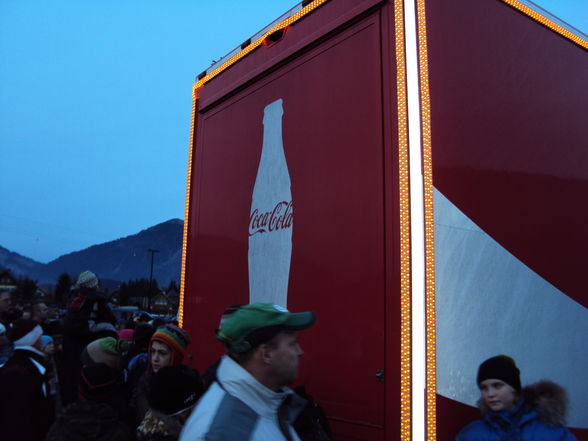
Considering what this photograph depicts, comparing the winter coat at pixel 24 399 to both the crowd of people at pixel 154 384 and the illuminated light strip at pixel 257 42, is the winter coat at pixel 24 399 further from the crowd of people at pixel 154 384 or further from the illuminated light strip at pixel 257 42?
the illuminated light strip at pixel 257 42

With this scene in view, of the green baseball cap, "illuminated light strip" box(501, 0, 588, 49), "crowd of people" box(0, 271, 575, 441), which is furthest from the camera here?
"illuminated light strip" box(501, 0, 588, 49)

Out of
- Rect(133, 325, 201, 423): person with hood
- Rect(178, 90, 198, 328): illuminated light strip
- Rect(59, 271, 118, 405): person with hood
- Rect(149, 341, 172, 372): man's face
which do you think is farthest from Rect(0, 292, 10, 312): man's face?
Rect(149, 341, 172, 372): man's face

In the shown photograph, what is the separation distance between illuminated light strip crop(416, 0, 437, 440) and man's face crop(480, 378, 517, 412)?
0.24 meters

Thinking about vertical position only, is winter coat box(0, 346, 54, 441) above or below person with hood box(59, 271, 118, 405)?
below

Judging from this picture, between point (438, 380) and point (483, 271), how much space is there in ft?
2.04

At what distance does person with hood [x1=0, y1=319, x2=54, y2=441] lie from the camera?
320 cm

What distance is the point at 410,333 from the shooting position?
238cm

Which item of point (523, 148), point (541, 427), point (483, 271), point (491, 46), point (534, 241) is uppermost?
point (491, 46)

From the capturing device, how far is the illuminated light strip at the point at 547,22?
127 inches

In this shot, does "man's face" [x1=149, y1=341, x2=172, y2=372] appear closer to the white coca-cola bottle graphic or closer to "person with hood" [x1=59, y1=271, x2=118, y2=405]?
the white coca-cola bottle graphic

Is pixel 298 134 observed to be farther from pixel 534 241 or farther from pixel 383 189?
pixel 534 241

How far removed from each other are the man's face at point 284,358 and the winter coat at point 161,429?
34.0 inches

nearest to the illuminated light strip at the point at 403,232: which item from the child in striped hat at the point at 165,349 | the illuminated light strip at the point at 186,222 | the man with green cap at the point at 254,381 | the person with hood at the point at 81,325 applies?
the man with green cap at the point at 254,381

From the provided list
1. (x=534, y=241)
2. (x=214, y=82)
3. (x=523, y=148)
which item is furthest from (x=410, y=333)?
(x=214, y=82)
